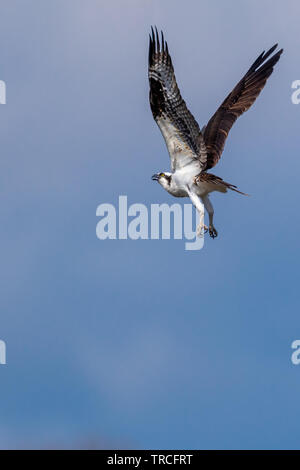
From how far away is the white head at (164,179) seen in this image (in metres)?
33.7

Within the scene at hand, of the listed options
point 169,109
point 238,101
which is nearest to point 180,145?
point 169,109

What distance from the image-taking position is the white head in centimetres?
3372

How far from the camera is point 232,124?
37.4 meters

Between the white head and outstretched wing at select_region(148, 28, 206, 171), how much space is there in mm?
830

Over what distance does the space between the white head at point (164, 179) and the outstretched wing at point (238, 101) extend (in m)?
2.07

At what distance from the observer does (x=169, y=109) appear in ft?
106

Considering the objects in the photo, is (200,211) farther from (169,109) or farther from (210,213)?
(169,109)

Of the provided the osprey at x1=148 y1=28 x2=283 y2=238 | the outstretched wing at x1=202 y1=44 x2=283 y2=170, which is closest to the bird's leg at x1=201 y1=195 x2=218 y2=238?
the osprey at x1=148 y1=28 x2=283 y2=238

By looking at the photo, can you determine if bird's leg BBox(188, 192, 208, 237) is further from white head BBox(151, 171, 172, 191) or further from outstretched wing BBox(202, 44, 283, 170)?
outstretched wing BBox(202, 44, 283, 170)

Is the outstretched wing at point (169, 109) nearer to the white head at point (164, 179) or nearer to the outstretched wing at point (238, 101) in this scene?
the white head at point (164, 179)

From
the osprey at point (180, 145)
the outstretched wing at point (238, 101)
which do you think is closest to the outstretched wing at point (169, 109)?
the osprey at point (180, 145)

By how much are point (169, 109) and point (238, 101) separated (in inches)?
277
